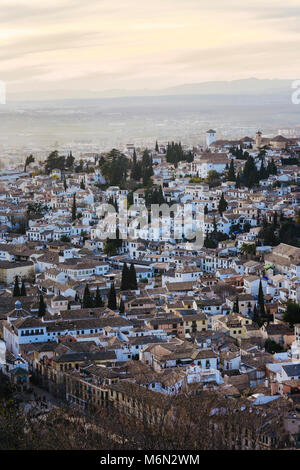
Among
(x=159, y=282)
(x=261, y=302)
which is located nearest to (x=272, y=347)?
(x=261, y=302)

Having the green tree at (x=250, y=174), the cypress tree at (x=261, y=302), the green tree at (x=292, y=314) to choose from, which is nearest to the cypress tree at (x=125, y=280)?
the cypress tree at (x=261, y=302)

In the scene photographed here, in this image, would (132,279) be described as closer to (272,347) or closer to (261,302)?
(261,302)

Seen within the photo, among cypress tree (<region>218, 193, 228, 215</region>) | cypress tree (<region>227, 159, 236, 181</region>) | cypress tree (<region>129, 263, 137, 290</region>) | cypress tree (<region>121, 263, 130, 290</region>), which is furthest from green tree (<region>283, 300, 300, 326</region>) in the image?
cypress tree (<region>227, 159, 236, 181</region>)

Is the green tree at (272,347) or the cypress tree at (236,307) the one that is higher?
the cypress tree at (236,307)

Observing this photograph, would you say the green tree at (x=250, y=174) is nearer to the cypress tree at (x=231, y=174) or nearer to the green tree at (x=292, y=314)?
the cypress tree at (x=231, y=174)

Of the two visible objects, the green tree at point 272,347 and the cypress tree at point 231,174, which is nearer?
the green tree at point 272,347

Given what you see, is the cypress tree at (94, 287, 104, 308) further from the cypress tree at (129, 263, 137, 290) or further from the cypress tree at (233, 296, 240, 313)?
the cypress tree at (233, 296, 240, 313)

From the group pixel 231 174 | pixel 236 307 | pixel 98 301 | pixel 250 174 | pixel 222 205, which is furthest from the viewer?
pixel 231 174

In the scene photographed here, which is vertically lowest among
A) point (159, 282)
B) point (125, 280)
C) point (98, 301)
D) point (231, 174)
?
point (159, 282)
